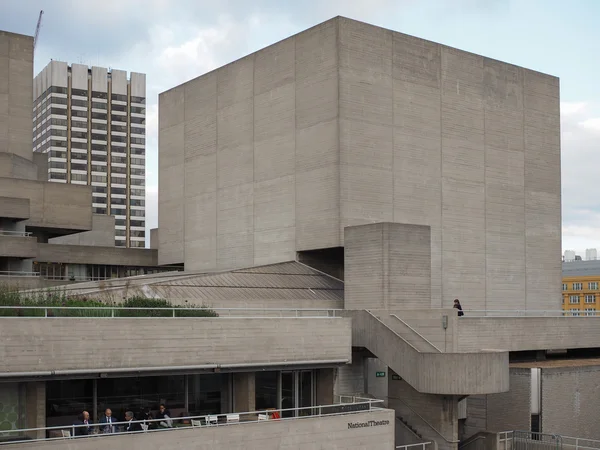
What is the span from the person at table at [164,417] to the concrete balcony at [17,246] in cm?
2640

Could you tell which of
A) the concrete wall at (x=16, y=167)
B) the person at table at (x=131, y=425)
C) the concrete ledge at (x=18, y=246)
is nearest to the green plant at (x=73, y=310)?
the person at table at (x=131, y=425)

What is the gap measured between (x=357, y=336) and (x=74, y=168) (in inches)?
3876

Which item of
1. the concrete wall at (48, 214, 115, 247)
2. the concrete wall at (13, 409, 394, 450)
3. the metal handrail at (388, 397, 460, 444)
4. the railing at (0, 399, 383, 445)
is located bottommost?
the metal handrail at (388, 397, 460, 444)

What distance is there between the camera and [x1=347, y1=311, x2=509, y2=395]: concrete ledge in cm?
3459

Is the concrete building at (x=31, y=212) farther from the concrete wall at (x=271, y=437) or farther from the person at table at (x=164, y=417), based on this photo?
the concrete wall at (x=271, y=437)

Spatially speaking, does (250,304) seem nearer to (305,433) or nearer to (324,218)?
(324,218)

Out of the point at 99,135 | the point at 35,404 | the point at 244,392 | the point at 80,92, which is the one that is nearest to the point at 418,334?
the point at 244,392

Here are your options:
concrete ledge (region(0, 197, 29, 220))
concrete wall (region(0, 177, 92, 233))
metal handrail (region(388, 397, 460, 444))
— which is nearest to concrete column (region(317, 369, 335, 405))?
metal handrail (region(388, 397, 460, 444))

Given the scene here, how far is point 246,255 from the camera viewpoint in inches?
2175

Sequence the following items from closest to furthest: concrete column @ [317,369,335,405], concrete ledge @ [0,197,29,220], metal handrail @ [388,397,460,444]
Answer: concrete column @ [317,369,335,405], metal handrail @ [388,397,460,444], concrete ledge @ [0,197,29,220]

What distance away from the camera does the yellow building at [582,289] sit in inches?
5408

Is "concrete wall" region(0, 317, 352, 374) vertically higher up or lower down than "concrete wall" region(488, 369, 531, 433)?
higher up

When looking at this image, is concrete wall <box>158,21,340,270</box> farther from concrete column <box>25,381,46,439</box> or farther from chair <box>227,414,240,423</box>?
concrete column <box>25,381,46,439</box>

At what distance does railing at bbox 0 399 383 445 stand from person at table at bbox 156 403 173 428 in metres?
0.10
